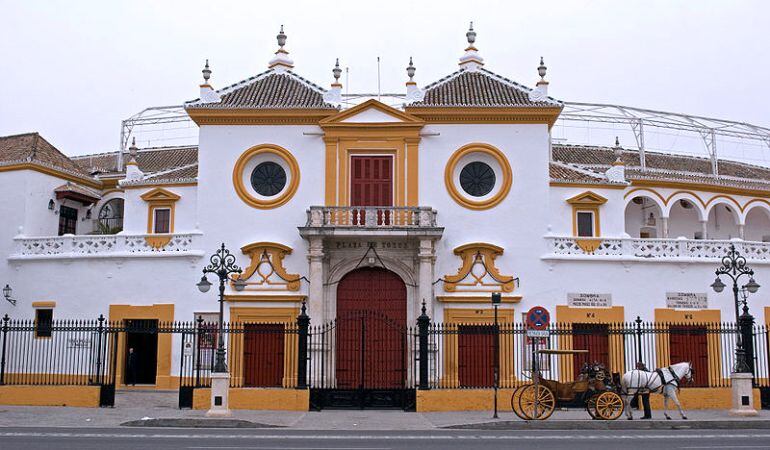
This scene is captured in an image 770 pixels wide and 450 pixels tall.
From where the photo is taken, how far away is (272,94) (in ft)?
97.6

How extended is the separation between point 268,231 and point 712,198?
758 inches

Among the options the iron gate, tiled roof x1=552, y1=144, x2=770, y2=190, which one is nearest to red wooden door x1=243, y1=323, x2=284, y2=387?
the iron gate

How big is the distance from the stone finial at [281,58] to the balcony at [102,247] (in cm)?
746

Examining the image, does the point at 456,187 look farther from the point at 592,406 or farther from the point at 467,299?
the point at 592,406

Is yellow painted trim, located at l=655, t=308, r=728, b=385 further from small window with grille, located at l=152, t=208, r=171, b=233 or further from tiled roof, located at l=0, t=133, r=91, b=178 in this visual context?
tiled roof, located at l=0, t=133, r=91, b=178

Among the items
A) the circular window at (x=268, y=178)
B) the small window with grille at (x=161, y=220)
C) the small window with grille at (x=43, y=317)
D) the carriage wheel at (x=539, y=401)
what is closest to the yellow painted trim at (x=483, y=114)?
the circular window at (x=268, y=178)

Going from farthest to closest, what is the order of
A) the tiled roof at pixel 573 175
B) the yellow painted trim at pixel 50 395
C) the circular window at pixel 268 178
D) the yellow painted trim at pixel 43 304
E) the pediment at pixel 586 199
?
the tiled roof at pixel 573 175
the pediment at pixel 586 199
the yellow painted trim at pixel 43 304
the circular window at pixel 268 178
the yellow painted trim at pixel 50 395

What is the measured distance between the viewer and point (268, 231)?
28.4 metres

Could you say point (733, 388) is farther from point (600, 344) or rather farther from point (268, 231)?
point (268, 231)

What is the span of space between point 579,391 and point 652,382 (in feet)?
5.61

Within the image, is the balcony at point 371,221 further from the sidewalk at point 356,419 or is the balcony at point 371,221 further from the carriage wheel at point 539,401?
the carriage wheel at point 539,401

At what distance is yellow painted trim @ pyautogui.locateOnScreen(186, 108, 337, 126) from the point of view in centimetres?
2858

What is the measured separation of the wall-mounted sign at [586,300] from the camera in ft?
91.6

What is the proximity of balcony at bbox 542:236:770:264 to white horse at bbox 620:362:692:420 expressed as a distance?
8.84m
